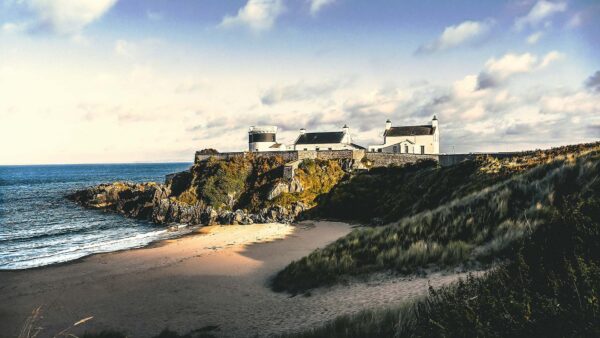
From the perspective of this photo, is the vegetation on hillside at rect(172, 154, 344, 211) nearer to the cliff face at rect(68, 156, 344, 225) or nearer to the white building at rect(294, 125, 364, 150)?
the cliff face at rect(68, 156, 344, 225)

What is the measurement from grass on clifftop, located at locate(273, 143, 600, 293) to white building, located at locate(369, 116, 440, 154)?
160 ft

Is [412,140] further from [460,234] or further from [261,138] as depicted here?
[460,234]

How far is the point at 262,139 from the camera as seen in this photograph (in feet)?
237

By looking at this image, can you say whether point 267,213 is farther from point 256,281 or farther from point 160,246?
point 256,281

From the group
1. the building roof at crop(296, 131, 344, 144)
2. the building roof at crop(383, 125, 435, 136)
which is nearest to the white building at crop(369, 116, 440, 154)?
the building roof at crop(383, 125, 435, 136)

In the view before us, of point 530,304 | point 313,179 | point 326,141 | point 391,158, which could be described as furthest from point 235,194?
point 530,304

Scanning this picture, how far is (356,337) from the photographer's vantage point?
788 cm

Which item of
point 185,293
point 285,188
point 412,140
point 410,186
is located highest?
point 412,140

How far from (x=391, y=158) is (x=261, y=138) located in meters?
26.2

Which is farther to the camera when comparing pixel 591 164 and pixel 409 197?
pixel 409 197

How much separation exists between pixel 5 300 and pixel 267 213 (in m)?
26.3

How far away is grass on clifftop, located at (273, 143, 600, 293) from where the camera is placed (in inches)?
Result: 527

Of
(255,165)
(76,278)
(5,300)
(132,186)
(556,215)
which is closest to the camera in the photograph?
(556,215)

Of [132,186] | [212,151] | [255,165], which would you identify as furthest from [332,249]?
[132,186]
